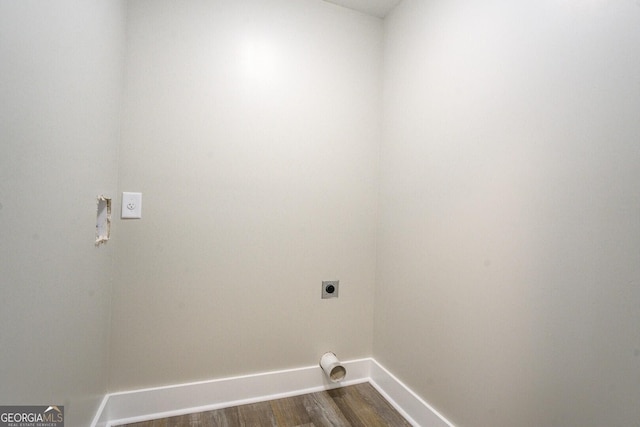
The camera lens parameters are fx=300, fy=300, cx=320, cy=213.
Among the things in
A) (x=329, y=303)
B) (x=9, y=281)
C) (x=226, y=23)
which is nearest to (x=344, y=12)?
(x=226, y=23)

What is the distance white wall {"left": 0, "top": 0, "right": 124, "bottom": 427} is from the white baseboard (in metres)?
0.23

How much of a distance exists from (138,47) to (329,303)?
→ 1.62 metres

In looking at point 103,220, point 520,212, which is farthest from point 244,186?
point 520,212

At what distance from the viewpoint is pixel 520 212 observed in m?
1.03

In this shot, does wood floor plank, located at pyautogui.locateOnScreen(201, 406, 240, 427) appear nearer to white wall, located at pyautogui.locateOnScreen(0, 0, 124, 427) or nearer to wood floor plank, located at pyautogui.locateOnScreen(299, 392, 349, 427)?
wood floor plank, located at pyautogui.locateOnScreen(299, 392, 349, 427)

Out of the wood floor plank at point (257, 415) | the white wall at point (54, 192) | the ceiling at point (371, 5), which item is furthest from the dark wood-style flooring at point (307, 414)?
the ceiling at point (371, 5)

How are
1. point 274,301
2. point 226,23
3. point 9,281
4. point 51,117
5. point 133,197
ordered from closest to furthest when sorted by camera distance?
point 9,281 → point 51,117 → point 133,197 → point 226,23 → point 274,301

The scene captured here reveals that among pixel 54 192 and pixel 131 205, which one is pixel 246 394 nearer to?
pixel 131 205

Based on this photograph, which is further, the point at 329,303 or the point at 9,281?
the point at 329,303

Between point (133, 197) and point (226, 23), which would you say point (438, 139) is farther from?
point (133, 197)

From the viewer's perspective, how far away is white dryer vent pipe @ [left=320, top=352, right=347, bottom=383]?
5.36ft

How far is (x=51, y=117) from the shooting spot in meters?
0.77

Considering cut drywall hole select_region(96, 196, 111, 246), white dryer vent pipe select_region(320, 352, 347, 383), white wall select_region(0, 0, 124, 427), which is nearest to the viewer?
white wall select_region(0, 0, 124, 427)

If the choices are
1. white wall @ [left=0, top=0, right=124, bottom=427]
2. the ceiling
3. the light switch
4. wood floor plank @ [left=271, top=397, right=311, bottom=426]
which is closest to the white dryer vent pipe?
wood floor plank @ [left=271, top=397, right=311, bottom=426]
